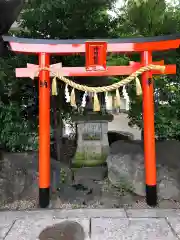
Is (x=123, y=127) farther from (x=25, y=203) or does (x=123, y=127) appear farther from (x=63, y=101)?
(x=25, y=203)

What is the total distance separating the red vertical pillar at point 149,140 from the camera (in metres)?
4.89

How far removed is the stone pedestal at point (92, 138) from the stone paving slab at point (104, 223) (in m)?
2.43

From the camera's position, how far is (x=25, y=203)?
16.8 feet

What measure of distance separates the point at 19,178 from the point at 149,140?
9.17ft

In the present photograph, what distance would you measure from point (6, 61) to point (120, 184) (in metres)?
4.00

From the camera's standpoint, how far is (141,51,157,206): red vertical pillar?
16.0 ft

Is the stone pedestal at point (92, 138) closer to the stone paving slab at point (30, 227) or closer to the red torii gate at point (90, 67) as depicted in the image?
the red torii gate at point (90, 67)

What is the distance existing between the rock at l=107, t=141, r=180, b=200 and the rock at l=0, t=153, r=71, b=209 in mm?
1305

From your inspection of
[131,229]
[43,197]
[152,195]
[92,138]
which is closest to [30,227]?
[43,197]

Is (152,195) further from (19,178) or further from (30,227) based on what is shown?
(19,178)

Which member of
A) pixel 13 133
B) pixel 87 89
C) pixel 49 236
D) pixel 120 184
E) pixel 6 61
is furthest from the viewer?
pixel 6 61

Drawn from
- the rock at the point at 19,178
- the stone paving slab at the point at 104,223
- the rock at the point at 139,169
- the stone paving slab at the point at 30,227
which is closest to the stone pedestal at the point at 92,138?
the rock at the point at 139,169

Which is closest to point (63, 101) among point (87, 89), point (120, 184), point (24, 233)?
point (87, 89)

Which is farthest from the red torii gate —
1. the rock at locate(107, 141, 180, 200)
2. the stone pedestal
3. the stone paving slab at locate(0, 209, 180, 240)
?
the stone pedestal
